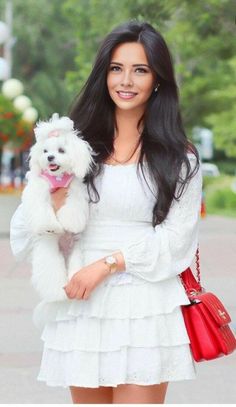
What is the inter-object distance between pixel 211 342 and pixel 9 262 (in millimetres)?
11189

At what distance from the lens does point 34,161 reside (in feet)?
12.0

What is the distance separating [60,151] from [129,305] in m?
0.56

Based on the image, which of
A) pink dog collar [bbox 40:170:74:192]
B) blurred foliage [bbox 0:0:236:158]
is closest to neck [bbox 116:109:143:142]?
pink dog collar [bbox 40:170:74:192]

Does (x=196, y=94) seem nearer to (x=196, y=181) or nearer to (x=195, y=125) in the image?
(x=195, y=125)

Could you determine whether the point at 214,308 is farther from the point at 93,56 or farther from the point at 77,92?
the point at 93,56

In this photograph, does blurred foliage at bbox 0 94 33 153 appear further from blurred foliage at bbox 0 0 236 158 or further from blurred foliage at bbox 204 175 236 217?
blurred foliage at bbox 204 175 236 217

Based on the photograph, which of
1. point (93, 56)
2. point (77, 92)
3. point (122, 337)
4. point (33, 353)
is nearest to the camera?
point (122, 337)

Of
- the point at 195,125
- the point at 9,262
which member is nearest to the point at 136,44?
the point at 9,262

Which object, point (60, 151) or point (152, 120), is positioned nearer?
point (60, 151)

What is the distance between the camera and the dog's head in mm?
3572

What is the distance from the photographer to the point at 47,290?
3617 mm

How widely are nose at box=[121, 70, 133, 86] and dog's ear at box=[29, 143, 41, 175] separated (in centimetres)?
37

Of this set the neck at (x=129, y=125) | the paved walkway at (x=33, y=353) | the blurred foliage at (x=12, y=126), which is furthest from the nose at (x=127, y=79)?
the blurred foliage at (x=12, y=126)

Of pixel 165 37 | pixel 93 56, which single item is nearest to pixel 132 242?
pixel 165 37
